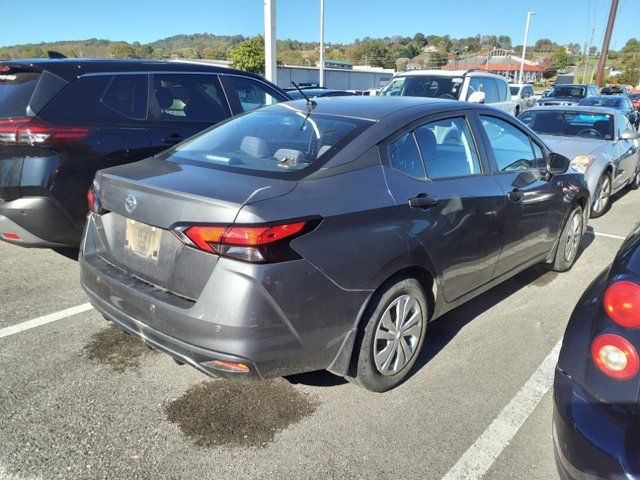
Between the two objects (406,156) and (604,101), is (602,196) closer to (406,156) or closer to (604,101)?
(406,156)

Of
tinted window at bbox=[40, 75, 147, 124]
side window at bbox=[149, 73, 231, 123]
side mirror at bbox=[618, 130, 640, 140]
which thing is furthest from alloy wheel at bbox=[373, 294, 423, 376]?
side mirror at bbox=[618, 130, 640, 140]

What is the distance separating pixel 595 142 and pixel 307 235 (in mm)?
6895

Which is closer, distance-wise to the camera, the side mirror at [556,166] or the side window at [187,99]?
the side mirror at [556,166]

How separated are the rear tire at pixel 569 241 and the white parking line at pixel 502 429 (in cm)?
170

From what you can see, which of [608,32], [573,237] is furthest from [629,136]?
[608,32]

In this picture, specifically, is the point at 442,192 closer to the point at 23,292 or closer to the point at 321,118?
the point at 321,118

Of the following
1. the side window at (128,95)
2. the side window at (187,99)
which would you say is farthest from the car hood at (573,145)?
the side window at (128,95)

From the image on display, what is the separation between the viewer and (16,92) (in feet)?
13.7

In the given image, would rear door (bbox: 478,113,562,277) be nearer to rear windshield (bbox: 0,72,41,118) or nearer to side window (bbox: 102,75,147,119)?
side window (bbox: 102,75,147,119)

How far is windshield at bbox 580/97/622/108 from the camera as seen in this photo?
51.3 feet

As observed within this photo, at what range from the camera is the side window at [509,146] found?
150 inches

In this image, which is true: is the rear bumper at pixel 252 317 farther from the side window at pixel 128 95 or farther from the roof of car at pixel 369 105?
the side window at pixel 128 95

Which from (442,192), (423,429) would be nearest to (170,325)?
(423,429)

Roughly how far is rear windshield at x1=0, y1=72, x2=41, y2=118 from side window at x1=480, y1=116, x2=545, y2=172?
11.7 ft
